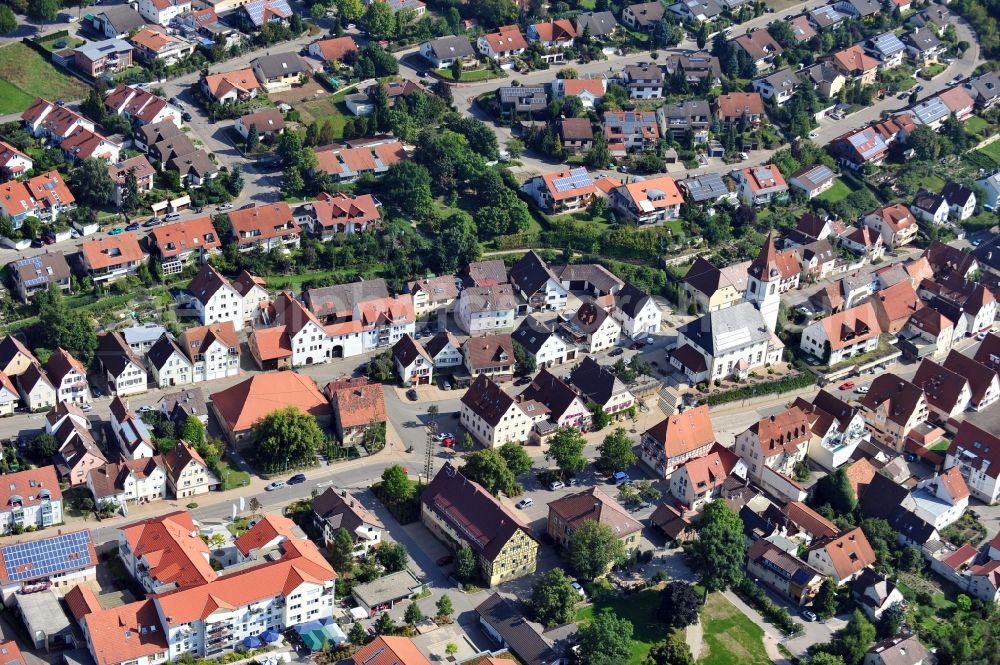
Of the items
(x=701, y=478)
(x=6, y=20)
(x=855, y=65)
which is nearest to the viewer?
(x=701, y=478)

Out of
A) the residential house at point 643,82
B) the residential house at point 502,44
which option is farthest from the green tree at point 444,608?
the residential house at point 502,44

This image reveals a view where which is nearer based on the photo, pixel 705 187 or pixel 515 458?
pixel 515 458

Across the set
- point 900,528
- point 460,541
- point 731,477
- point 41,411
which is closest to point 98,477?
point 41,411

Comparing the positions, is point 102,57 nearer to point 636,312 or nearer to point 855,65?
point 636,312

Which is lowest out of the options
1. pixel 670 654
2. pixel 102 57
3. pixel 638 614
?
pixel 638 614

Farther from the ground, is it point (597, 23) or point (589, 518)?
point (597, 23)

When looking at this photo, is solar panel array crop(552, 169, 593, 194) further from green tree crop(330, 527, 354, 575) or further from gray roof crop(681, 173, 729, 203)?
green tree crop(330, 527, 354, 575)

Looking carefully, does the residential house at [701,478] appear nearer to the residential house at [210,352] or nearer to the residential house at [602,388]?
the residential house at [602,388]

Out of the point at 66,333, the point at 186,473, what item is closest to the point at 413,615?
the point at 186,473

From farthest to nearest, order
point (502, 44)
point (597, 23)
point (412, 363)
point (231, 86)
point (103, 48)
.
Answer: point (597, 23) < point (502, 44) < point (103, 48) < point (231, 86) < point (412, 363)
